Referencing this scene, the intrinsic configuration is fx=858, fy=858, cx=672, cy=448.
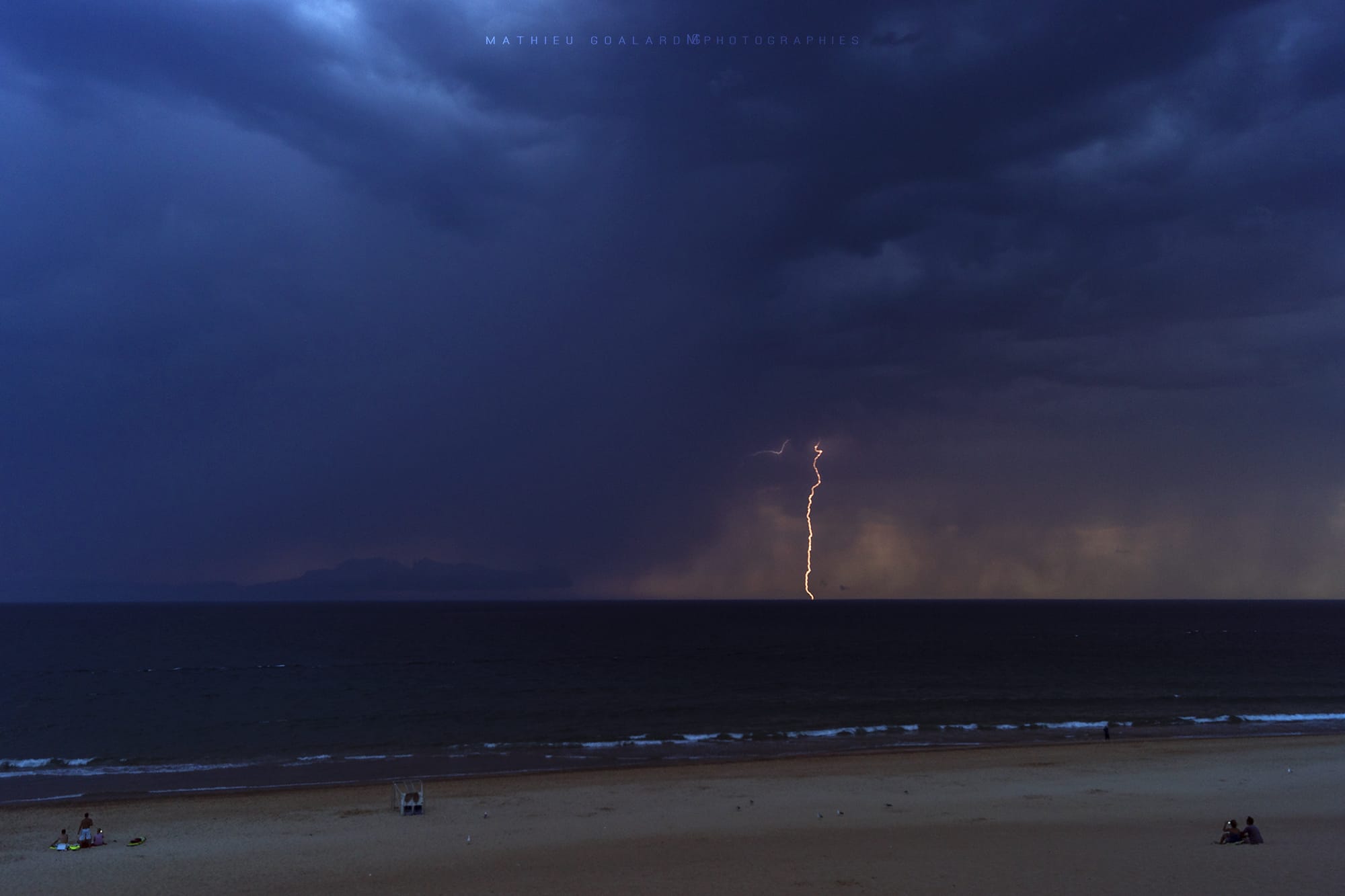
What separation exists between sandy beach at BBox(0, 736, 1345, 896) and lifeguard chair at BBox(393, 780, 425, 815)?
20.3 inches

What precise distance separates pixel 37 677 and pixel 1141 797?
309 ft

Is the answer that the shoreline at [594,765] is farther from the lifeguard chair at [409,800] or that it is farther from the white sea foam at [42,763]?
the lifeguard chair at [409,800]

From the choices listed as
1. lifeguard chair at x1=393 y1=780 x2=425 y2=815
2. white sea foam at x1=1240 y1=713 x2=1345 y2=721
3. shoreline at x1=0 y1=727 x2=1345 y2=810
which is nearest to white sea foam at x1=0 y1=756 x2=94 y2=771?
shoreline at x1=0 y1=727 x2=1345 y2=810

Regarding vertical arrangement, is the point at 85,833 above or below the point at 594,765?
above

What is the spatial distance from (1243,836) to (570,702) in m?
45.1

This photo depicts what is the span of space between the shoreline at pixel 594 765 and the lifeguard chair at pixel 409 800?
302 centimetres

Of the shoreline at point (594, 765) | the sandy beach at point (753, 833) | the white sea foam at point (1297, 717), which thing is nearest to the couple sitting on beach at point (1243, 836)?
the sandy beach at point (753, 833)

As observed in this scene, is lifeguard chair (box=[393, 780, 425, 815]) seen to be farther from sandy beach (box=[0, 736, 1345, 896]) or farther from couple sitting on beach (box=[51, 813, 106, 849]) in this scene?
couple sitting on beach (box=[51, 813, 106, 849])

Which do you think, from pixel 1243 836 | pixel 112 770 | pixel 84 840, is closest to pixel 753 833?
pixel 1243 836

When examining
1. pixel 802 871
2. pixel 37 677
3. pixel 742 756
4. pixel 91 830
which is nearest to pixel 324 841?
pixel 91 830

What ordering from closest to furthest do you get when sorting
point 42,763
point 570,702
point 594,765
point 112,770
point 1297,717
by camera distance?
point 594,765 → point 112,770 → point 42,763 → point 1297,717 → point 570,702

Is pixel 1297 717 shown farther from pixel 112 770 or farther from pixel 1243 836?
pixel 112 770

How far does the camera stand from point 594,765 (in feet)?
128

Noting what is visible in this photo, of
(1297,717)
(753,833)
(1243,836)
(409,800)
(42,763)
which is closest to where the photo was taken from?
(1243,836)
